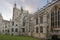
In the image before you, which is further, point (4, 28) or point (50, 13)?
point (4, 28)

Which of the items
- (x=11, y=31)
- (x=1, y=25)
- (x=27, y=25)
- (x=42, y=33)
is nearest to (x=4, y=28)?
(x=1, y=25)

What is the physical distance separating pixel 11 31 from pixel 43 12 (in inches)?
938

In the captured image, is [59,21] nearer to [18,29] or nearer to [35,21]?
[35,21]

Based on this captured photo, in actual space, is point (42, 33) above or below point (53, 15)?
below

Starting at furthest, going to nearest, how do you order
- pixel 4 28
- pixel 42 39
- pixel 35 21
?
pixel 4 28 → pixel 35 21 → pixel 42 39

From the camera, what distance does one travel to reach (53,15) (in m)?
24.2

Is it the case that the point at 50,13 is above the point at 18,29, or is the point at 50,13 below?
above

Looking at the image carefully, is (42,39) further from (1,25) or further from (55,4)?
(1,25)

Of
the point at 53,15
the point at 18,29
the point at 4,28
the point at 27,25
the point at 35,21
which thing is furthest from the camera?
the point at 4,28

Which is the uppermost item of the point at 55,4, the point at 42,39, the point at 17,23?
the point at 55,4

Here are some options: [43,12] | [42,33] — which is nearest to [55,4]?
[43,12]

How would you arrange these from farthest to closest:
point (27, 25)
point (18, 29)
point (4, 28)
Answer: point (4, 28) < point (18, 29) < point (27, 25)

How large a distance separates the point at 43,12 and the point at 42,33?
174 inches

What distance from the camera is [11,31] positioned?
4881cm
